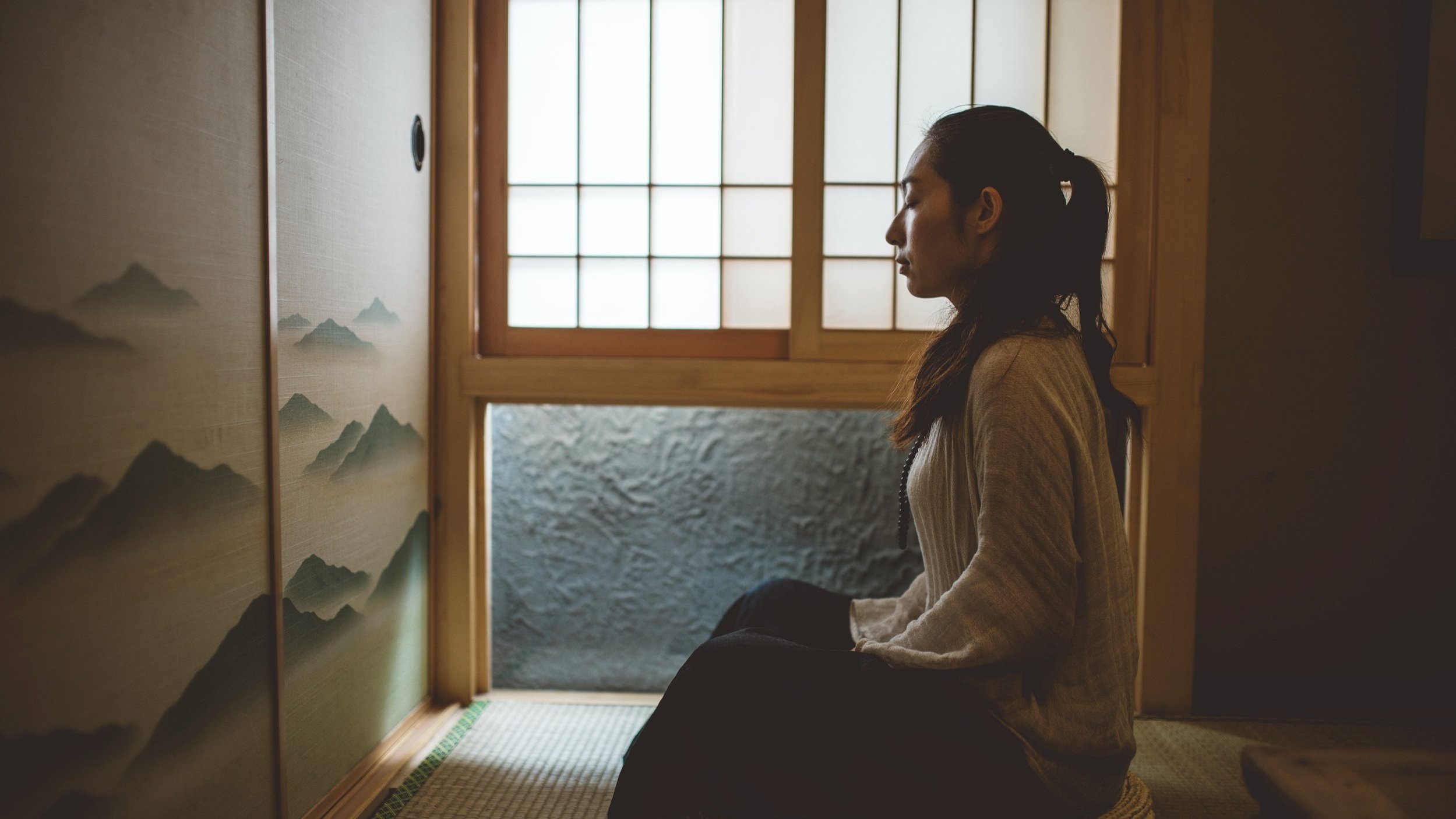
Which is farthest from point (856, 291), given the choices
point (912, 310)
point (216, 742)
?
point (216, 742)

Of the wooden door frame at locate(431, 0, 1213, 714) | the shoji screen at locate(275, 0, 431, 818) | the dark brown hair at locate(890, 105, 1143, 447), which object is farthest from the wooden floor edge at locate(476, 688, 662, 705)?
the dark brown hair at locate(890, 105, 1143, 447)

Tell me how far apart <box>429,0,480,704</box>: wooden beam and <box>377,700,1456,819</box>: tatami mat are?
0.82 feet

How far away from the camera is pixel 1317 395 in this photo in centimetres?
221

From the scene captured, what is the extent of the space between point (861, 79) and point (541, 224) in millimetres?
975

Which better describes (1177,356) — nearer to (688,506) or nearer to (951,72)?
(951,72)

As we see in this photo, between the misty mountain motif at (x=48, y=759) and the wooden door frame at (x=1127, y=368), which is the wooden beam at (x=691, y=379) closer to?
the wooden door frame at (x=1127, y=368)

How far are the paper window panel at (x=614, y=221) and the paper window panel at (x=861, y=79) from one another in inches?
21.0

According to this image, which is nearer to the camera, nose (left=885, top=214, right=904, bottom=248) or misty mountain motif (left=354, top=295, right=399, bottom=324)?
nose (left=885, top=214, right=904, bottom=248)

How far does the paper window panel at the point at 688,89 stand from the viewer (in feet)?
7.51

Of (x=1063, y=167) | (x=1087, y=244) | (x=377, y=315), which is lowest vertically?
(x=377, y=315)

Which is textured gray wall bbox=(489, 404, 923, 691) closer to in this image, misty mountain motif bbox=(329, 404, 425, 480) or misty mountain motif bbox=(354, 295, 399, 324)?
misty mountain motif bbox=(329, 404, 425, 480)

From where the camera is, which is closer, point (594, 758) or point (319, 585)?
point (319, 585)

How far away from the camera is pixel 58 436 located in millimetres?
1021

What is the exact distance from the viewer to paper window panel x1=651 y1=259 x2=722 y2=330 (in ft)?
7.62
